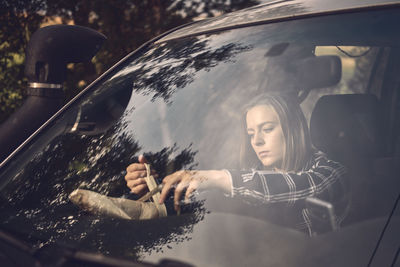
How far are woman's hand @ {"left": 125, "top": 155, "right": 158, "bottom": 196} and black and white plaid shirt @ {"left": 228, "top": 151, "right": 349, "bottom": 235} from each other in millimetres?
289

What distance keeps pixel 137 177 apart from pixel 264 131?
1.53ft

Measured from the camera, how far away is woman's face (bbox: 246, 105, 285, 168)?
1.64 metres

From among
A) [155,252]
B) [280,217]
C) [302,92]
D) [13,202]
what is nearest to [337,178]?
[280,217]

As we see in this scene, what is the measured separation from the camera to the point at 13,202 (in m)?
1.66

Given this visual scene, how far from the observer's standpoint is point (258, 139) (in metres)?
1.67

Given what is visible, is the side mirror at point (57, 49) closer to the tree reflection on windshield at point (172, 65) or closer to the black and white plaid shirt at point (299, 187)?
the tree reflection on windshield at point (172, 65)

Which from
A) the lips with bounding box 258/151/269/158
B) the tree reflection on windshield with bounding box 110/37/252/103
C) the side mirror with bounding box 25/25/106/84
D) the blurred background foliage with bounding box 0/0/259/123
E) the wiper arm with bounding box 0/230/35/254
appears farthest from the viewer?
the blurred background foliage with bounding box 0/0/259/123

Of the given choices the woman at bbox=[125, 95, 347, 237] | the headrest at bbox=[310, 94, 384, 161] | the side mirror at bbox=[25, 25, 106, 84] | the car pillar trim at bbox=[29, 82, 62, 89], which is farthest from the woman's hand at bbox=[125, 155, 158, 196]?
the car pillar trim at bbox=[29, 82, 62, 89]

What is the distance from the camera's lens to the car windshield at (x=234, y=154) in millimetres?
1326

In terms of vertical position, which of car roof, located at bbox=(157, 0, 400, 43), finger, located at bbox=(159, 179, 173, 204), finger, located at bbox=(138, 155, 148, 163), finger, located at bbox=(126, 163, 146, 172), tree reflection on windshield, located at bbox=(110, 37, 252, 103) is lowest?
finger, located at bbox=(159, 179, 173, 204)

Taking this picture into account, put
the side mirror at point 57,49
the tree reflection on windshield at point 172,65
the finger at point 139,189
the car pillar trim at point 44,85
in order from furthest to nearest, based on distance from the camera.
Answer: the car pillar trim at point 44,85 < the side mirror at point 57,49 < the tree reflection on windshield at point 172,65 < the finger at point 139,189

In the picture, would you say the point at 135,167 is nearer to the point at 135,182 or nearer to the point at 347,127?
the point at 135,182

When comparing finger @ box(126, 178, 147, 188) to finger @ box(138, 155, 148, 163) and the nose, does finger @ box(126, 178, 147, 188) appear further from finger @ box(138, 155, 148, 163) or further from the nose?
the nose

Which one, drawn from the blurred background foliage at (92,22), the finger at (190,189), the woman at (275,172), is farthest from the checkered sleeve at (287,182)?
the blurred background foliage at (92,22)
